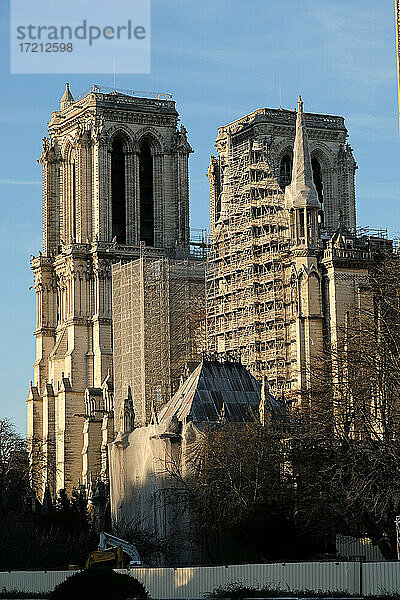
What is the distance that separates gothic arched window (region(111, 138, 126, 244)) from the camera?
109 m

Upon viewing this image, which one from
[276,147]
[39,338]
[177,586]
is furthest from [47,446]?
[177,586]

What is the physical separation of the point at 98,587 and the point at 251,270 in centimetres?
4728

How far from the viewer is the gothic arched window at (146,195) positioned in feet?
363

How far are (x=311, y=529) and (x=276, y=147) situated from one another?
167 ft

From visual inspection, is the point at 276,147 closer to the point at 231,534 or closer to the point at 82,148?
the point at 82,148

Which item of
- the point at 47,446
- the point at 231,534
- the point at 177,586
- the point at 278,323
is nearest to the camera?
the point at 177,586

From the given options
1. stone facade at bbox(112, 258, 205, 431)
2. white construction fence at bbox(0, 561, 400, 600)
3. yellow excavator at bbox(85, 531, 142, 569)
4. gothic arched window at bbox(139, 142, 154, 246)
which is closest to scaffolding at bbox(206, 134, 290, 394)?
stone facade at bbox(112, 258, 205, 431)

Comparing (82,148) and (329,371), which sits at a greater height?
(82,148)

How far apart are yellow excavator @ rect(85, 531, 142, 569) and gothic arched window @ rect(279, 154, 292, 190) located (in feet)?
171

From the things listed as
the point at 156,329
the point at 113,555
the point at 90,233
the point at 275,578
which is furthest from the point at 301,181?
the point at 275,578

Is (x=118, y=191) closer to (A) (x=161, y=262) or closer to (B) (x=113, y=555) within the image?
(A) (x=161, y=262)

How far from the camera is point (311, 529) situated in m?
60.9

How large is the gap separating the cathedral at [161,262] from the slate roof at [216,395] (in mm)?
9782

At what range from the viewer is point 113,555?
56125 mm
